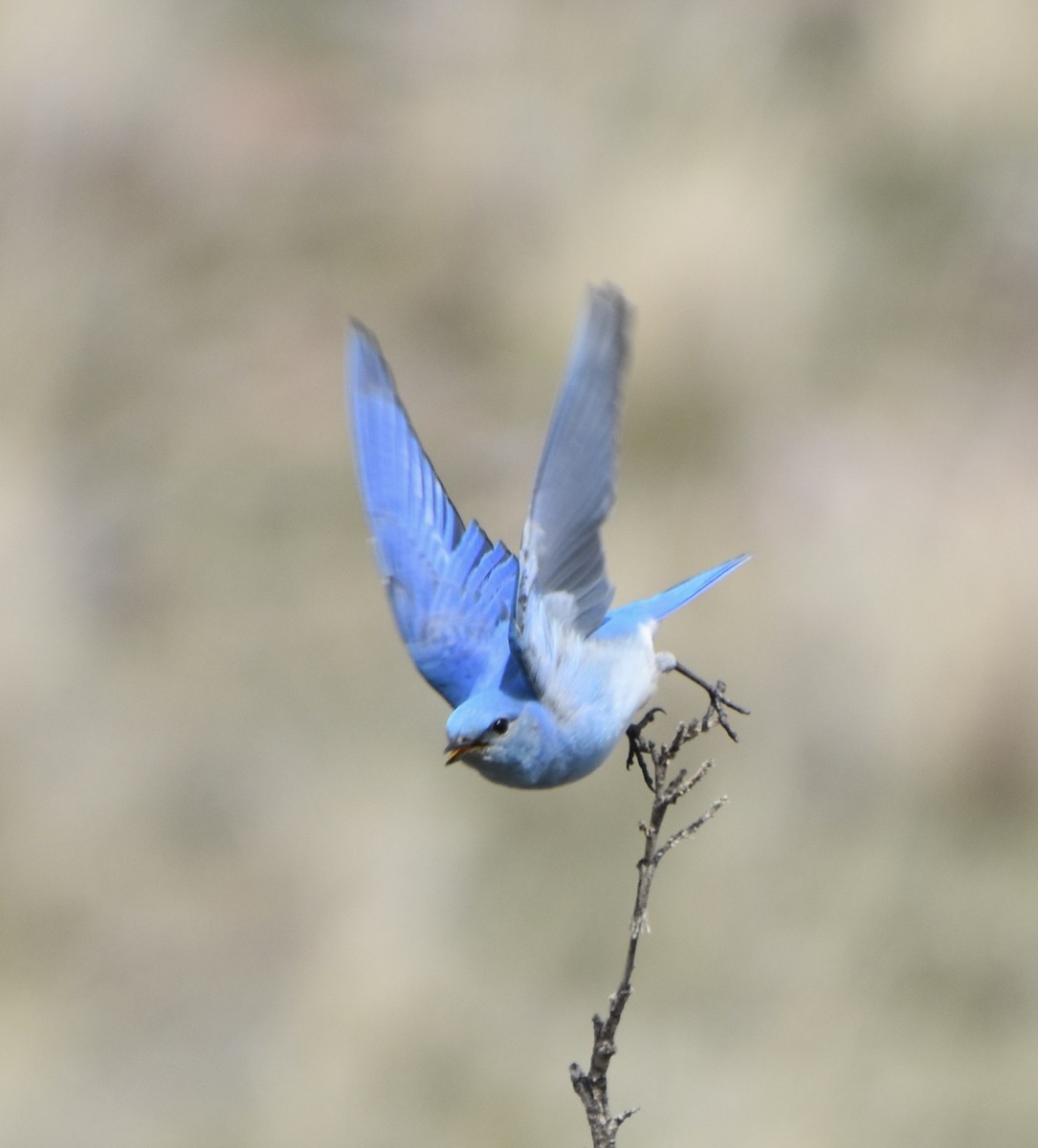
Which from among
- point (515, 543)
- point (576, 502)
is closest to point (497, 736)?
point (576, 502)

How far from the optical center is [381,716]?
780 cm

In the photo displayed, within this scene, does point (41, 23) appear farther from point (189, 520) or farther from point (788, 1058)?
point (788, 1058)

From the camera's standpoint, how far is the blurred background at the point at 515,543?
22.7 feet

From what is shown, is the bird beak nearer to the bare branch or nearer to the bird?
the bird

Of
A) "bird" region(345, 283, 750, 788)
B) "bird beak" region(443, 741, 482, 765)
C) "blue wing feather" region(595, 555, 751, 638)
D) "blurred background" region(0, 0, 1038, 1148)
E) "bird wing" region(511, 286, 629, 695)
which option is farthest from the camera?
"blurred background" region(0, 0, 1038, 1148)

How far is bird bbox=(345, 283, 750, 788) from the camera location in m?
2.78

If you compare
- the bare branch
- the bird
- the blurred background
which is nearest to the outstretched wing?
the bird

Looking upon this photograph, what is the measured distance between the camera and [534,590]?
3000mm

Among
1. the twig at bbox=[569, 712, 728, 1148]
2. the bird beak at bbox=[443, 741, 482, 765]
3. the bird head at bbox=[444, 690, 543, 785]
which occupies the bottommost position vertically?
the twig at bbox=[569, 712, 728, 1148]

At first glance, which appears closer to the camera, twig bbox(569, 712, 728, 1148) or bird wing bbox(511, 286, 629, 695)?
twig bbox(569, 712, 728, 1148)

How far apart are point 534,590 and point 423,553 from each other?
83 centimetres

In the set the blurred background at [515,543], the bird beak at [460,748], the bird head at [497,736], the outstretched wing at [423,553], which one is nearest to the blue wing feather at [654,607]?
the outstretched wing at [423,553]

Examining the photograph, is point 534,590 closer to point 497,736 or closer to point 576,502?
point 576,502

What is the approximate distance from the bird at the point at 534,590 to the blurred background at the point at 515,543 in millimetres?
3179
